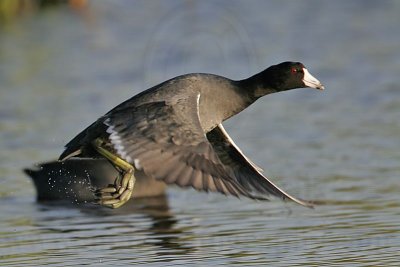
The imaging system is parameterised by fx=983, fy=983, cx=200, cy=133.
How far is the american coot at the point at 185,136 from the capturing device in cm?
618

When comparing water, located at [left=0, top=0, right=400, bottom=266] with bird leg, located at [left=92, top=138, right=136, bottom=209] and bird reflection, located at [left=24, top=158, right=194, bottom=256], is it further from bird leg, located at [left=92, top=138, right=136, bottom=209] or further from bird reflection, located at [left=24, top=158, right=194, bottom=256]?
bird leg, located at [left=92, top=138, right=136, bottom=209]

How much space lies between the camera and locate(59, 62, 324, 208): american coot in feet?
20.3

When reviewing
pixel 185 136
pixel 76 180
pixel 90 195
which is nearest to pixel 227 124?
pixel 76 180

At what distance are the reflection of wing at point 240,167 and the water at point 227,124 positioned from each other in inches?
18.6

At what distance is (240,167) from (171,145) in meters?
1.10

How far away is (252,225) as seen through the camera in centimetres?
789

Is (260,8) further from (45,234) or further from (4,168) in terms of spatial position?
(45,234)

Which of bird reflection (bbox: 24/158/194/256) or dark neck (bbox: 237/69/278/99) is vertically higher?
dark neck (bbox: 237/69/278/99)

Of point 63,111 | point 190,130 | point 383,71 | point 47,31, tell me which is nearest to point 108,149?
point 190,130

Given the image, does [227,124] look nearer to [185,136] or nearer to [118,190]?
[118,190]

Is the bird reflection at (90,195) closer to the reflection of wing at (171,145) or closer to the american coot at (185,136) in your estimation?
the american coot at (185,136)

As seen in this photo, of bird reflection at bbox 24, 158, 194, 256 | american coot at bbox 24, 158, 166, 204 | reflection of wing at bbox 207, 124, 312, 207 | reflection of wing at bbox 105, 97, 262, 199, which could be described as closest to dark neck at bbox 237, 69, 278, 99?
reflection of wing at bbox 207, 124, 312, 207

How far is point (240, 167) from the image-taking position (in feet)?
24.1

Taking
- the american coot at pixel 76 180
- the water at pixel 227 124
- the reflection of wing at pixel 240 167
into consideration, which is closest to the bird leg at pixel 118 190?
the water at pixel 227 124
